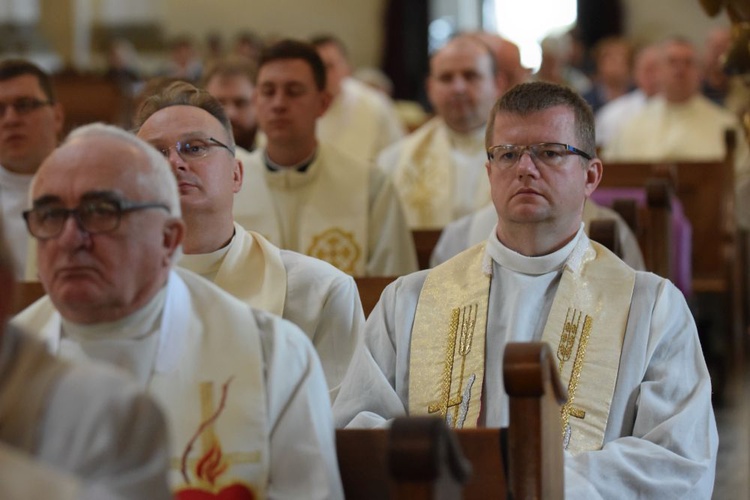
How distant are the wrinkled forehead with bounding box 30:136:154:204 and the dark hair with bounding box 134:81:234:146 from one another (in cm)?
145

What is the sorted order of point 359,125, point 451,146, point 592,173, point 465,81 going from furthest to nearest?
point 359,125, point 451,146, point 465,81, point 592,173

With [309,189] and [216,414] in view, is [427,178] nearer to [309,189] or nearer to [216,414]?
[309,189]

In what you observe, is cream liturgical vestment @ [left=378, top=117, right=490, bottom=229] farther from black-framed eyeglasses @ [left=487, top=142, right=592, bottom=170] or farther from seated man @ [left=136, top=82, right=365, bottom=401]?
black-framed eyeglasses @ [left=487, top=142, right=592, bottom=170]

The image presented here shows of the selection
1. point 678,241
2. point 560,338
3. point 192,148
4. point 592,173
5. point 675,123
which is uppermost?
point 192,148

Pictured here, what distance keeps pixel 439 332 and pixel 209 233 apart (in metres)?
0.81

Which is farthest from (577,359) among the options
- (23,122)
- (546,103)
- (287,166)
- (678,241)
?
(678,241)

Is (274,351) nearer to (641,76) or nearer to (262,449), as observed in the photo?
(262,449)

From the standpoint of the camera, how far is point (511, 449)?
124 inches

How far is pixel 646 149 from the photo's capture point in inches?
462

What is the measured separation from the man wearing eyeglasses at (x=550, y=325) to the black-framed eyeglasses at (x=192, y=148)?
736 mm

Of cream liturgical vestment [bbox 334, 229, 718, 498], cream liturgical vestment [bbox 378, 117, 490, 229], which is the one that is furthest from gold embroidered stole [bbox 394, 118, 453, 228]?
cream liturgical vestment [bbox 334, 229, 718, 498]

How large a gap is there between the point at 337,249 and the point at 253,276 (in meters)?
2.17

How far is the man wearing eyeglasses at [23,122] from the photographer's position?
6121mm

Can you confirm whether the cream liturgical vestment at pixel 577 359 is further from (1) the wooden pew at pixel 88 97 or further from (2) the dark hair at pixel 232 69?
(1) the wooden pew at pixel 88 97
